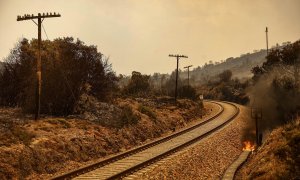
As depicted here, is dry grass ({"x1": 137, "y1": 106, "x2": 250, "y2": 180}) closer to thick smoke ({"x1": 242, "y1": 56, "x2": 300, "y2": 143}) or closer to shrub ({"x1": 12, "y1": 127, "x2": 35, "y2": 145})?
shrub ({"x1": 12, "y1": 127, "x2": 35, "y2": 145})

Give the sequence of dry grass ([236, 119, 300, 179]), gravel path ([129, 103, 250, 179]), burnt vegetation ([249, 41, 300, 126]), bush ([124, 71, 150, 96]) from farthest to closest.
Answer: bush ([124, 71, 150, 96]) → burnt vegetation ([249, 41, 300, 126]) → gravel path ([129, 103, 250, 179]) → dry grass ([236, 119, 300, 179])

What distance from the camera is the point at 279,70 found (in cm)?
6925

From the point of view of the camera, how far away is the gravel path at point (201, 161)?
19.5 meters

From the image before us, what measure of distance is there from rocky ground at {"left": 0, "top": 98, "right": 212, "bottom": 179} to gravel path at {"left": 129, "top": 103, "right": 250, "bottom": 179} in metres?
4.71

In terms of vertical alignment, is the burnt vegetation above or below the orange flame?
above

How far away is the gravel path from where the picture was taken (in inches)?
766

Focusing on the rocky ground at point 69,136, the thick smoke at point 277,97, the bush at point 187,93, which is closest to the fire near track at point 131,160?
the rocky ground at point 69,136

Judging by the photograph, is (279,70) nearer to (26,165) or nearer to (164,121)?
(164,121)

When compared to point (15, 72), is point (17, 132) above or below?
below

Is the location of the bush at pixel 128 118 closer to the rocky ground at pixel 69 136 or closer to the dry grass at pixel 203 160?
the rocky ground at pixel 69 136

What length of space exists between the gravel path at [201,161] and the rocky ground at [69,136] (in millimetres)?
4711

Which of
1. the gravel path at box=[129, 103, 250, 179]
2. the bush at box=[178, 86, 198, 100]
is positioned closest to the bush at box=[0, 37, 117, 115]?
the gravel path at box=[129, 103, 250, 179]

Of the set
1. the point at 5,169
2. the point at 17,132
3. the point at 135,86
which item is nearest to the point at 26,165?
the point at 5,169

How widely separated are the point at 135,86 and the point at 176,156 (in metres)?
43.2
